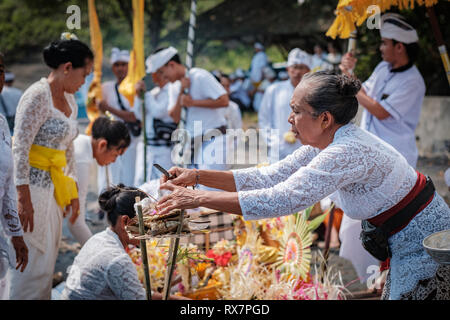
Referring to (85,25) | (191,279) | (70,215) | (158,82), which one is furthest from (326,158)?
(85,25)

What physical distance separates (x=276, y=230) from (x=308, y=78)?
6.58 feet

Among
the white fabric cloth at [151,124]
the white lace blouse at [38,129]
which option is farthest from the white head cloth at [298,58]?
the white lace blouse at [38,129]

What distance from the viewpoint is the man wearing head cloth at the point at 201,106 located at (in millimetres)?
5328

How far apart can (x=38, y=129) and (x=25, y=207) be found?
20.3 inches

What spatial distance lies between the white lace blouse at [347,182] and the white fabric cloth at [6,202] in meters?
1.30

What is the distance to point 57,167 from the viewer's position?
3730mm

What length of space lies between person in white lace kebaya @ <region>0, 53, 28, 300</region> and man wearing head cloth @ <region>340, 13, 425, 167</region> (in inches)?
109

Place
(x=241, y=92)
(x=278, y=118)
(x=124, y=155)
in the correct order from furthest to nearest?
(x=241, y=92)
(x=124, y=155)
(x=278, y=118)

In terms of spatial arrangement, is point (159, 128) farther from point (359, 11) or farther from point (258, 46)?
point (258, 46)

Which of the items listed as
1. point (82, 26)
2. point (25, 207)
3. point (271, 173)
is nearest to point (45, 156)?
point (25, 207)

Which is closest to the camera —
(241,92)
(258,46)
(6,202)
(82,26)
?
(6,202)

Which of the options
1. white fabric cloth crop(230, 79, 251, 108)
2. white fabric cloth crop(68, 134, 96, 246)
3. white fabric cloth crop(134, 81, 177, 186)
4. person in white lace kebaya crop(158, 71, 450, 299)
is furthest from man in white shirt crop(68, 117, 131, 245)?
white fabric cloth crop(230, 79, 251, 108)

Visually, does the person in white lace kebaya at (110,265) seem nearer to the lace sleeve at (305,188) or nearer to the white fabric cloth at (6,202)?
the white fabric cloth at (6,202)

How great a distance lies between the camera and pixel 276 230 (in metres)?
4.23
